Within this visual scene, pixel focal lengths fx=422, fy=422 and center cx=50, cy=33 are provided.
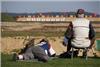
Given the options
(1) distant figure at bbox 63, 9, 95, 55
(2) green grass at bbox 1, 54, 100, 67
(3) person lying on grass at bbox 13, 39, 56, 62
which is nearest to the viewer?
(2) green grass at bbox 1, 54, 100, 67

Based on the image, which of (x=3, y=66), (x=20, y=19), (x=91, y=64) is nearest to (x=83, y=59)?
(x=91, y=64)

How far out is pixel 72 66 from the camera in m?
7.71

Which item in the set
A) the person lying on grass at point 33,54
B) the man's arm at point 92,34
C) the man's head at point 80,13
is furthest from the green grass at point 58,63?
the man's head at point 80,13

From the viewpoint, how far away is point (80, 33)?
8.92 m

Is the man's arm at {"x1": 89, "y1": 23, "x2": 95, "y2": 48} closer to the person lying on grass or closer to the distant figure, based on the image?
the distant figure

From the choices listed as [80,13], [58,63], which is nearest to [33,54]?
[58,63]

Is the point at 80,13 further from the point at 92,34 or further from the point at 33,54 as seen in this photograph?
the point at 33,54

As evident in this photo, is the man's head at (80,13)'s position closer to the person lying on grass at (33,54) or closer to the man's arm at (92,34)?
the man's arm at (92,34)

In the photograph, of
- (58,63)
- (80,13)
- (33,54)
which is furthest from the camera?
(80,13)

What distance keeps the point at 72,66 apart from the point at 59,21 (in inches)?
886

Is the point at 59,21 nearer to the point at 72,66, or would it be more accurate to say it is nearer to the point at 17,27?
the point at 17,27

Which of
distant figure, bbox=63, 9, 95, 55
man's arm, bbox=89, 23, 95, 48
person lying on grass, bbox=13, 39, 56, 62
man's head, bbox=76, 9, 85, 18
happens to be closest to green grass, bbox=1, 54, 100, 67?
person lying on grass, bbox=13, 39, 56, 62

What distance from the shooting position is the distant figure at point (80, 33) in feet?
29.0

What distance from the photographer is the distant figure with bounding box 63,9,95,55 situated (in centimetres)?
885
